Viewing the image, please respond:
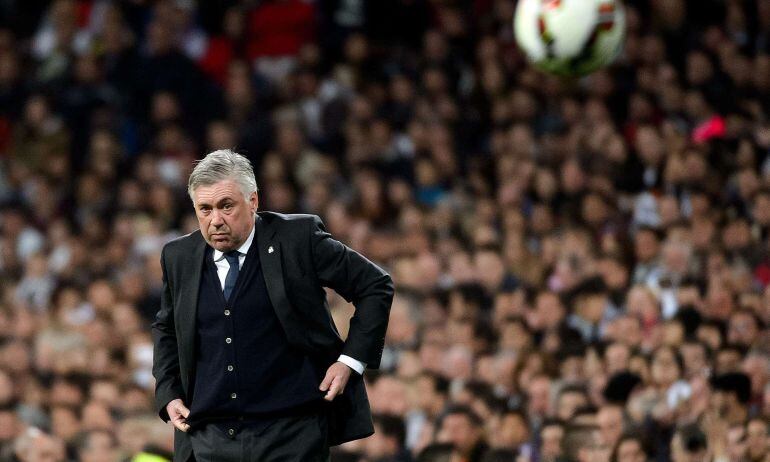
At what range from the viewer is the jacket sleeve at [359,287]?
4.68 meters

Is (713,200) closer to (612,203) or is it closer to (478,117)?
(612,203)

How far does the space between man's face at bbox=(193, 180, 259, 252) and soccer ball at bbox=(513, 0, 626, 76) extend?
3287 mm

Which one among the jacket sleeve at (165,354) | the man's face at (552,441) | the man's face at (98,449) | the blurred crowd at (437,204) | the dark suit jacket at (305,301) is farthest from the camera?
the man's face at (98,449)

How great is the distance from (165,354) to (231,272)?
0.39 meters

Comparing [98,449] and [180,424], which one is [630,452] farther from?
[98,449]

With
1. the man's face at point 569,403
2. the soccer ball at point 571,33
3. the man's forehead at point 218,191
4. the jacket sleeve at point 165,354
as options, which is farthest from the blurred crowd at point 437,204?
the man's forehead at point 218,191

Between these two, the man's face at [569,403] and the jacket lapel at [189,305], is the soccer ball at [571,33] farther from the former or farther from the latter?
the jacket lapel at [189,305]

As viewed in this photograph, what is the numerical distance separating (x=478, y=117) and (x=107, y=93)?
3655 mm

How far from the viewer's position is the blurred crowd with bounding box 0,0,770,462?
774 centimetres

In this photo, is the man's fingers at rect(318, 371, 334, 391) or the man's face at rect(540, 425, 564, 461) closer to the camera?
the man's fingers at rect(318, 371, 334, 391)

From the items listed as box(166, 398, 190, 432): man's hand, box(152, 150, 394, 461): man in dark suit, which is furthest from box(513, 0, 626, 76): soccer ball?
box(166, 398, 190, 432): man's hand

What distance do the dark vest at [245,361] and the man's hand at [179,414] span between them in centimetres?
3

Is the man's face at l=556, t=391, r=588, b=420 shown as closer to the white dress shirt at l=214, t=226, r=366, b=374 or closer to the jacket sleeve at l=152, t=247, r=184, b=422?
the white dress shirt at l=214, t=226, r=366, b=374

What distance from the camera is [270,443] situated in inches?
182
